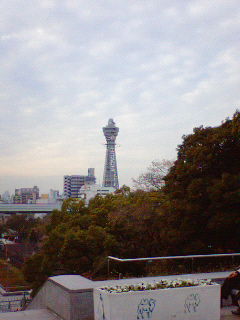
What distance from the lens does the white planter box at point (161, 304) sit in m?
6.77

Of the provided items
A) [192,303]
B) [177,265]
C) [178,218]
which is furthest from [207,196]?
[192,303]

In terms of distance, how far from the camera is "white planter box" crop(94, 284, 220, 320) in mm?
6770

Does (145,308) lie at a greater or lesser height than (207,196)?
lesser

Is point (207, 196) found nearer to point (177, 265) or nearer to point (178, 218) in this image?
point (178, 218)

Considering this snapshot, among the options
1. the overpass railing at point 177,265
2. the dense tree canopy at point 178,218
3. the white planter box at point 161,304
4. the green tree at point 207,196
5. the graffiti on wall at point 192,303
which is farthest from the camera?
the dense tree canopy at point 178,218

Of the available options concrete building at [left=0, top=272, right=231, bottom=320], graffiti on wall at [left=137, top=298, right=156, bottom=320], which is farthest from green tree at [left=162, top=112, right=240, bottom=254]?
graffiti on wall at [left=137, top=298, right=156, bottom=320]

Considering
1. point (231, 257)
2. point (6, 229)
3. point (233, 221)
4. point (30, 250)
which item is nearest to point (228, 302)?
point (231, 257)

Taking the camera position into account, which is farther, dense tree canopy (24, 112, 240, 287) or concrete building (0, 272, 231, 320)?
dense tree canopy (24, 112, 240, 287)

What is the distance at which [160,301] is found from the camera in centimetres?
711

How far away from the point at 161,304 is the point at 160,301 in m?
0.05

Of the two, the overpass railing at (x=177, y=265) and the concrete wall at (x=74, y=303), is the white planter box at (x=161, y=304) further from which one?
the overpass railing at (x=177, y=265)

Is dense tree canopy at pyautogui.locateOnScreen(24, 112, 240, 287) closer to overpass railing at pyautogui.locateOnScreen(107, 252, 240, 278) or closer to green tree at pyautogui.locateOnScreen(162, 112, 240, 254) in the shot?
green tree at pyautogui.locateOnScreen(162, 112, 240, 254)

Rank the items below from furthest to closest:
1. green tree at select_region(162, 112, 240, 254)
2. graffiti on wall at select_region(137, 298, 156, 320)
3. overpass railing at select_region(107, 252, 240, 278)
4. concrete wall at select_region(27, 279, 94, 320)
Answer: green tree at select_region(162, 112, 240, 254) → overpass railing at select_region(107, 252, 240, 278) → concrete wall at select_region(27, 279, 94, 320) → graffiti on wall at select_region(137, 298, 156, 320)

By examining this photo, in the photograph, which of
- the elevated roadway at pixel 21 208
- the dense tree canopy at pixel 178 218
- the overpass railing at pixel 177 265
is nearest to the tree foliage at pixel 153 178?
the dense tree canopy at pixel 178 218
